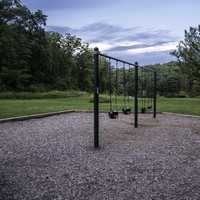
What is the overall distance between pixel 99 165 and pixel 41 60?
25.3 meters

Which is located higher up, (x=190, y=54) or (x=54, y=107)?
(x=190, y=54)

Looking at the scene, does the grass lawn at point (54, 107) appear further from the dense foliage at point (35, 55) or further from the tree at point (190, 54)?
the dense foliage at point (35, 55)

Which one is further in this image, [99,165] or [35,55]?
[35,55]

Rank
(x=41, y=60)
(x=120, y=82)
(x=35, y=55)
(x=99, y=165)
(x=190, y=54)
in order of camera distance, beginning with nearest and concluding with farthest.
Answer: (x=99, y=165), (x=120, y=82), (x=190, y=54), (x=35, y=55), (x=41, y=60)

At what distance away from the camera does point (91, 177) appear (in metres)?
2.57

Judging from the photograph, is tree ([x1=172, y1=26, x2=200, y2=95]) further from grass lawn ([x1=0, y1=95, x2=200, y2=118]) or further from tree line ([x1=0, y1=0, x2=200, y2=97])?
grass lawn ([x1=0, y1=95, x2=200, y2=118])

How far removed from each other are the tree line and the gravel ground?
51.3 ft

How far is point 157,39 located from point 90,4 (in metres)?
12.3

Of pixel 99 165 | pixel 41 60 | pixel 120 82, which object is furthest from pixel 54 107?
pixel 41 60

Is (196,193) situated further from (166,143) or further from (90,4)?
(90,4)

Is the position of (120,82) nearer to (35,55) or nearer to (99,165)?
(99,165)

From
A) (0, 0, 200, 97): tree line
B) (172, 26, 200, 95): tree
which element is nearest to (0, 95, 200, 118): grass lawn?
(172, 26, 200, 95): tree

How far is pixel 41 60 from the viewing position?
27438 millimetres

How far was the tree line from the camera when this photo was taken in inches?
891
